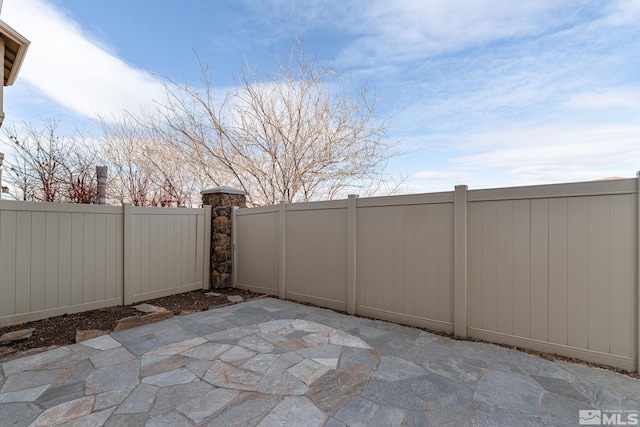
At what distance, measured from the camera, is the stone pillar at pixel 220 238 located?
5523mm

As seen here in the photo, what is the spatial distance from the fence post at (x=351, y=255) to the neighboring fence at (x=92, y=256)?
9.33 feet

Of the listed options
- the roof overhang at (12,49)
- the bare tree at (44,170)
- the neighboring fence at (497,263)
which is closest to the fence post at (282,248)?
the neighboring fence at (497,263)

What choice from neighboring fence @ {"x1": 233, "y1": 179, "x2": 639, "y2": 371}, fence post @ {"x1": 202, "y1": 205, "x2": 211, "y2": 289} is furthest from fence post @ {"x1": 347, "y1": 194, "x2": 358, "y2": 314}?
fence post @ {"x1": 202, "y1": 205, "x2": 211, "y2": 289}

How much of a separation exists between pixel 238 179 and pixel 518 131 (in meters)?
6.12

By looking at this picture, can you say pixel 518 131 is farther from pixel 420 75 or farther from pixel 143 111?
pixel 143 111

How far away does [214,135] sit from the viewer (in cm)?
752

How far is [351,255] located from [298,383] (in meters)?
1.97

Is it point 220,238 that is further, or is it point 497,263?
point 220,238

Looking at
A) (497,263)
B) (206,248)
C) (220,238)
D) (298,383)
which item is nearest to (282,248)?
(220,238)

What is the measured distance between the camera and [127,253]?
440 cm

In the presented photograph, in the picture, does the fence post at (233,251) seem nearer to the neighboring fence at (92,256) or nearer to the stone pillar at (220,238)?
the stone pillar at (220,238)

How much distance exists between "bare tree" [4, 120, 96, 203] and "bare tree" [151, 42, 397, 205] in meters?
2.28

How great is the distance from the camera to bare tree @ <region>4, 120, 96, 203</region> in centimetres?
526

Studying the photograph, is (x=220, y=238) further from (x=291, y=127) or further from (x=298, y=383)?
(x=298, y=383)
